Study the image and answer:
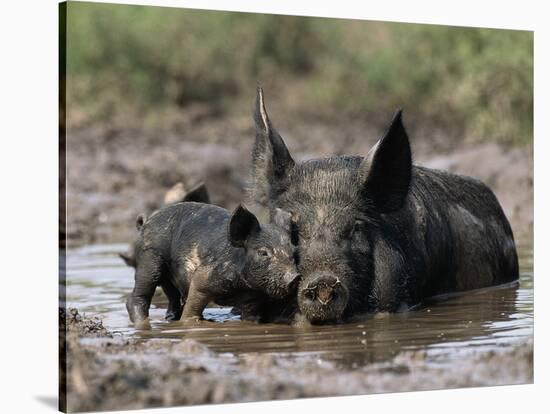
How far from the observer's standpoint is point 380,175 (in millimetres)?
9203

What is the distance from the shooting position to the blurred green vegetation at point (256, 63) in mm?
16125

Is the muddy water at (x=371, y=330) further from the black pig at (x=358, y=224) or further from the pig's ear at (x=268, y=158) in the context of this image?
the pig's ear at (x=268, y=158)

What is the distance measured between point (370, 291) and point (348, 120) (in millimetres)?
9461

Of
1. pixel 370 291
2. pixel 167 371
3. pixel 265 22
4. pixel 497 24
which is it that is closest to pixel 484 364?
pixel 370 291

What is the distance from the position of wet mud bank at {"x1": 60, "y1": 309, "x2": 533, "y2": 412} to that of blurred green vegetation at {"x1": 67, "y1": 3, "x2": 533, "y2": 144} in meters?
6.80

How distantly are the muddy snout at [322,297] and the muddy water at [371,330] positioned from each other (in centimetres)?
14

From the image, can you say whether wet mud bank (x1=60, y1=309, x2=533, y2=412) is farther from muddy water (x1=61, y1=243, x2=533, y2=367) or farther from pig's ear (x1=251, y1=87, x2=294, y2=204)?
pig's ear (x1=251, y1=87, x2=294, y2=204)

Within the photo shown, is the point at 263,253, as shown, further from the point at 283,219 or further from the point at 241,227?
the point at 283,219

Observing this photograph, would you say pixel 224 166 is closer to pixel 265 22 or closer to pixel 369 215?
pixel 265 22

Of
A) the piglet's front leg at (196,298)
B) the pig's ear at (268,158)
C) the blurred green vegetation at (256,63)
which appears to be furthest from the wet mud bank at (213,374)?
the blurred green vegetation at (256,63)

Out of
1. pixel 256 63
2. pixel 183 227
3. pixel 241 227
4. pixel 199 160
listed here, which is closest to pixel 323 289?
pixel 241 227

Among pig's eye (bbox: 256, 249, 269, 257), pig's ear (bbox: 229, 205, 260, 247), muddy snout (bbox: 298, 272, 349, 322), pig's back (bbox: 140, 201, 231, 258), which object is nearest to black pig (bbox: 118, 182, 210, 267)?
pig's back (bbox: 140, 201, 231, 258)

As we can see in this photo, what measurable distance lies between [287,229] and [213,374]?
4.49ft

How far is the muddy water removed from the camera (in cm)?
820
